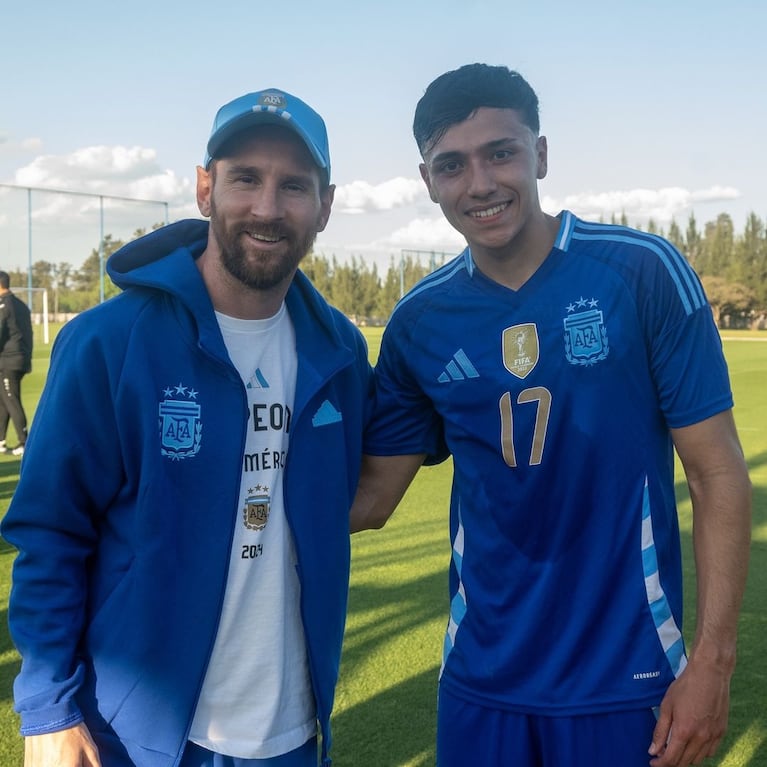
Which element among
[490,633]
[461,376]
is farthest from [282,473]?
[490,633]

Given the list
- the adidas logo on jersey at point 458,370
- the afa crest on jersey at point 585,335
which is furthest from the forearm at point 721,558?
the adidas logo on jersey at point 458,370

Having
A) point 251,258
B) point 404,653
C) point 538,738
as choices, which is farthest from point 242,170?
point 404,653

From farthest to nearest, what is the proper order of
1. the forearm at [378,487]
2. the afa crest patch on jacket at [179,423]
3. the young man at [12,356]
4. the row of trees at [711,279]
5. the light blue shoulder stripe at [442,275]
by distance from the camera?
the row of trees at [711,279]
the young man at [12,356]
the forearm at [378,487]
the light blue shoulder stripe at [442,275]
the afa crest patch on jacket at [179,423]

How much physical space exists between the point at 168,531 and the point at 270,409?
42 cm

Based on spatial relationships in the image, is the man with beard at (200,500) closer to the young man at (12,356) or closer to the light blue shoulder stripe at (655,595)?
the light blue shoulder stripe at (655,595)

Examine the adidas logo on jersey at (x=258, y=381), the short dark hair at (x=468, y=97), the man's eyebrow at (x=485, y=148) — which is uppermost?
the short dark hair at (x=468, y=97)

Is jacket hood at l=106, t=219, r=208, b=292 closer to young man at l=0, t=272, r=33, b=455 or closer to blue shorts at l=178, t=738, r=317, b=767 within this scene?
blue shorts at l=178, t=738, r=317, b=767

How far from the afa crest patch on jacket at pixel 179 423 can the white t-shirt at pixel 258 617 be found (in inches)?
6.1

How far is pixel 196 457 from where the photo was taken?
2.16 meters

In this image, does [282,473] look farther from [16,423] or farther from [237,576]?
[16,423]

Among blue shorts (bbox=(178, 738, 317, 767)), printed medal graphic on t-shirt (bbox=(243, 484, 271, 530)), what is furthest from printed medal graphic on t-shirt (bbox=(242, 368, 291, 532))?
blue shorts (bbox=(178, 738, 317, 767))

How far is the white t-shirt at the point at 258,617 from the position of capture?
7.27ft

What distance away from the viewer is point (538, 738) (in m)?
2.34

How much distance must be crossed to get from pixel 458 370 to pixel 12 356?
10349 millimetres
